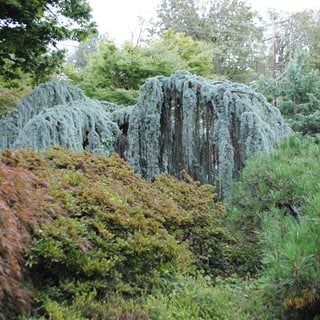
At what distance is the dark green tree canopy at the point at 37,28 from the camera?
8750 mm

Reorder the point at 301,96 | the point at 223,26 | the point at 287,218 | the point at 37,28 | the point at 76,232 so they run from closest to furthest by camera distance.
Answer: the point at 76,232, the point at 287,218, the point at 37,28, the point at 301,96, the point at 223,26

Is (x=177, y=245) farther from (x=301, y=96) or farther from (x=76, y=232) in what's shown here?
(x=301, y=96)

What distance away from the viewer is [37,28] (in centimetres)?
905

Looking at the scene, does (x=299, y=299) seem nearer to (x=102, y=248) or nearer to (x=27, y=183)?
(x=102, y=248)

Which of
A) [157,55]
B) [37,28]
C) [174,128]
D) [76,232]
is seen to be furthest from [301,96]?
[76,232]

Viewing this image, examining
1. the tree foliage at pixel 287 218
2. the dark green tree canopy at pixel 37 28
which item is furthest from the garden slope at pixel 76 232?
the dark green tree canopy at pixel 37 28

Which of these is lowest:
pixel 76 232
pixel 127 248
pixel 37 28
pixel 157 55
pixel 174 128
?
pixel 127 248

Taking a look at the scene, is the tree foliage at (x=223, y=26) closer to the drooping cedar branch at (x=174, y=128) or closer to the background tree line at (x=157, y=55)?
the background tree line at (x=157, y=55)

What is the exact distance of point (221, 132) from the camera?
18.2 ft

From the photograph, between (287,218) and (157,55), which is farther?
(157,55)

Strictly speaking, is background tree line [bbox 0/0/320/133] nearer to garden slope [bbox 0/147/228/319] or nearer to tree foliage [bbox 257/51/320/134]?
tree foliage [bbox 257/51/320/134]

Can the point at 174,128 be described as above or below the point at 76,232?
above

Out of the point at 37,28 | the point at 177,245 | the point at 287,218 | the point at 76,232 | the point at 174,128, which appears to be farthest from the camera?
the point at 37,28

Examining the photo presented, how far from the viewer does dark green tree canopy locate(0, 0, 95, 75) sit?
8750mm
